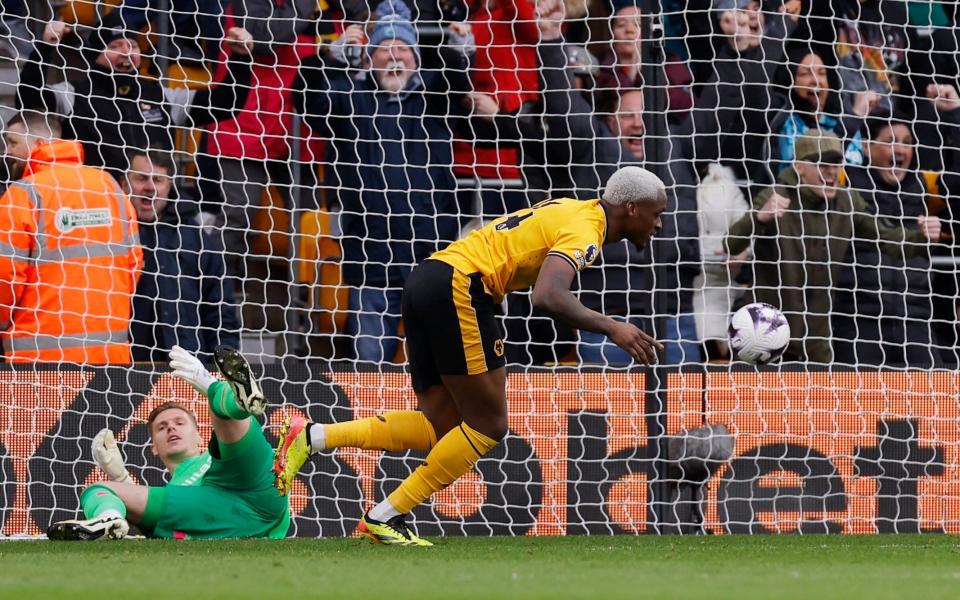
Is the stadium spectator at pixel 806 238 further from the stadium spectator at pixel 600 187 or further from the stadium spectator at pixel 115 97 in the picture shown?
the stadium spectator at pixel 115 97

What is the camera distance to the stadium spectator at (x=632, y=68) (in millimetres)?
9117

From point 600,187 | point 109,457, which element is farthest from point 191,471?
point 600,187

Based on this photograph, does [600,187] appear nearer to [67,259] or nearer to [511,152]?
[511,152]

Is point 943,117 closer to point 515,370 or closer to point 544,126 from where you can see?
point 544,126

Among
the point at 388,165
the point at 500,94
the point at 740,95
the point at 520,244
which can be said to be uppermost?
the point at 500,94

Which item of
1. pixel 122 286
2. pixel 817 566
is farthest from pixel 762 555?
pixel 122 286

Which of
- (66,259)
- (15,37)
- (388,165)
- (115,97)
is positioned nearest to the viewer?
(66,259)

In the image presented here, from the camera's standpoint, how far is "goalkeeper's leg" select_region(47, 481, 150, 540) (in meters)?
6.97

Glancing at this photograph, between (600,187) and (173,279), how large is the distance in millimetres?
2560

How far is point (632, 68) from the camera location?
9.41 meters

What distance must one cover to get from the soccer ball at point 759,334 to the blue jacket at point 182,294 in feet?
9.96

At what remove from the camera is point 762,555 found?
20.3 ft

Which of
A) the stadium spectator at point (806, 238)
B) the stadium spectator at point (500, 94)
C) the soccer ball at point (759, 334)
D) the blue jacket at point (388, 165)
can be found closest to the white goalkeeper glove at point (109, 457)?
the blue jacket at point (388, 165)

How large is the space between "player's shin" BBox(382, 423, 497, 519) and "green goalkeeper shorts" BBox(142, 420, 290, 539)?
111cm
